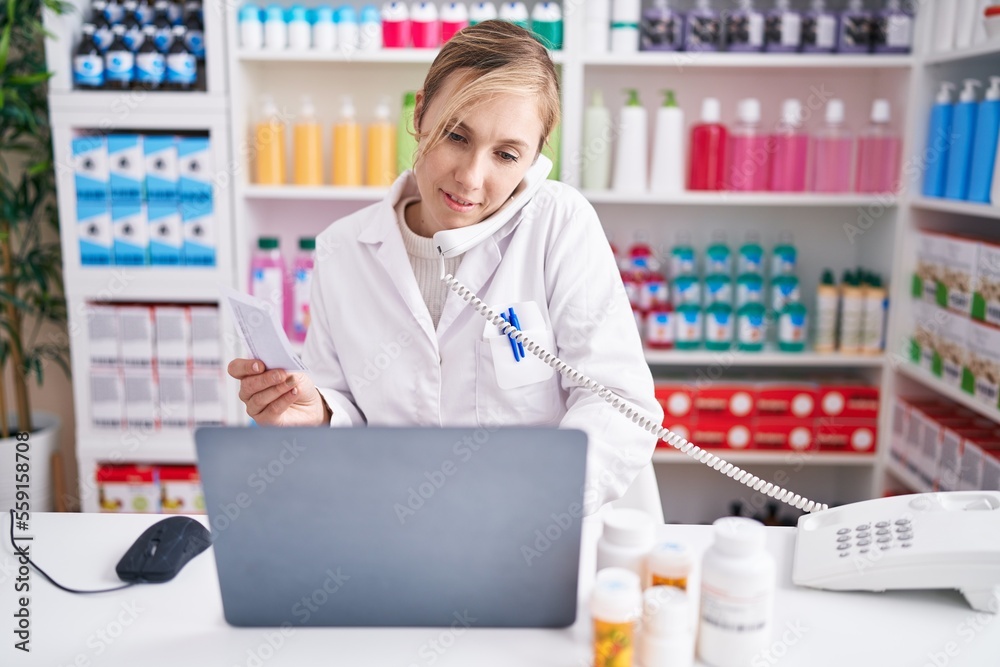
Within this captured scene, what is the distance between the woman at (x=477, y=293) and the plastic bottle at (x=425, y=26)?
116cm

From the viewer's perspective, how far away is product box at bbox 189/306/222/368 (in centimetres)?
270

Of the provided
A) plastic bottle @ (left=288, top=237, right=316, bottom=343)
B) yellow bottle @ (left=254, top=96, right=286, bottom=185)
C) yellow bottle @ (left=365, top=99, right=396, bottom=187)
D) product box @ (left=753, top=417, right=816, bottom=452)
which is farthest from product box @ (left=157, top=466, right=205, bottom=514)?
product box @ (left=753, top=417, right=816, bottom=452)

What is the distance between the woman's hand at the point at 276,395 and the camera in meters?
1.17

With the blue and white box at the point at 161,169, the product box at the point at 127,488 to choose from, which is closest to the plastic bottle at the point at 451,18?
the blue and white box at the point at 161,169

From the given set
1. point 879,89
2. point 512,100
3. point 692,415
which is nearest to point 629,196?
point 692,415

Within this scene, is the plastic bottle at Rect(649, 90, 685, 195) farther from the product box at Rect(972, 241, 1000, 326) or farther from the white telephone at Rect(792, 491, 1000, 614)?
the white telephone at Rect(792, 491, 1000, 614)

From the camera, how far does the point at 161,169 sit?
2602 mm

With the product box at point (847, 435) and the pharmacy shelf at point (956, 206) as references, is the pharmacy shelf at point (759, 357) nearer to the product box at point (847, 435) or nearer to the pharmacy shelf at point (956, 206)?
the product box at point (847, 435)

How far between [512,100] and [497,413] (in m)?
0.55

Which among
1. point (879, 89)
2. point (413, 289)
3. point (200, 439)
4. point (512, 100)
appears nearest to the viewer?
point (200, 439)

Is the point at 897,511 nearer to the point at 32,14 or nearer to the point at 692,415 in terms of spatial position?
the point at 692,415

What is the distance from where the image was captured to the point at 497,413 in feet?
4.90

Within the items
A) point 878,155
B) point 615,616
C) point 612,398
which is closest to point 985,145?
point 878,155

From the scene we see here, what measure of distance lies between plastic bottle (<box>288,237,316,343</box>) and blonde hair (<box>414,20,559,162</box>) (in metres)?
1.42
